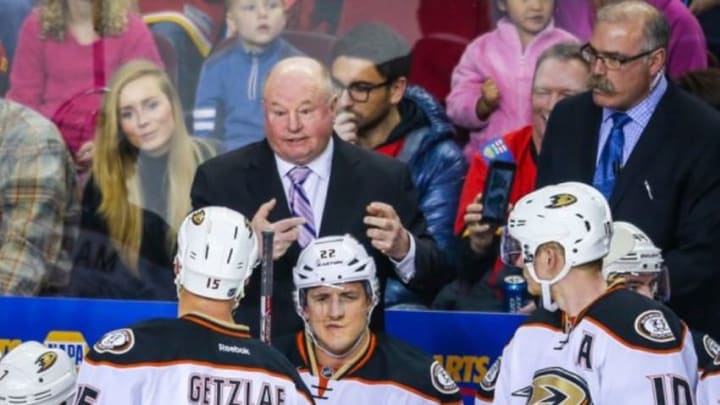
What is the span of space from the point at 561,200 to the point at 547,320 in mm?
460

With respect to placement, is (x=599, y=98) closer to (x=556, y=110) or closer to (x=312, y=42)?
(x=556, y=110)

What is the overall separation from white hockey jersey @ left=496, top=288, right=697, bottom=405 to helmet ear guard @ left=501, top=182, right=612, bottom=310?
0.55 ft

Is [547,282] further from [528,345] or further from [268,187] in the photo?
[268,187]

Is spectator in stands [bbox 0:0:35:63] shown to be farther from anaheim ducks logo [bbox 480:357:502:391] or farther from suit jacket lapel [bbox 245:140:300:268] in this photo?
anaheim ducks logo [bbox 480:357:502:391]

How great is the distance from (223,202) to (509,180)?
145 centimetres

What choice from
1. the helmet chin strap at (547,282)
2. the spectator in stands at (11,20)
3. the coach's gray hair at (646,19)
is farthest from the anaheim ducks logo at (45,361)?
the coach's gray hair at (646,19)

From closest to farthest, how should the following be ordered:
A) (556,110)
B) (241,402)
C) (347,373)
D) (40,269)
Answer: (241,402) < (347,373) < (556,110) < (40,269)

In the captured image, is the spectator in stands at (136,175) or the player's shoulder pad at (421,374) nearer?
the player's shoulder pad at (421,374)

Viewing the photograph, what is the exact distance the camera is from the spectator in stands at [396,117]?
995 cm

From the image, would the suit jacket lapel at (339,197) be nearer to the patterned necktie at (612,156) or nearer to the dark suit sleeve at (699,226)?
the patterned necktie at (612,156)

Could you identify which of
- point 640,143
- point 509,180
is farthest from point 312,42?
point 640,143

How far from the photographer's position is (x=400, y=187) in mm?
8898

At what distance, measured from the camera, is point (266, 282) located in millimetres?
8289

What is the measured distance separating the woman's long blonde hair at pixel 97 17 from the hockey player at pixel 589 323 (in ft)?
10.2
